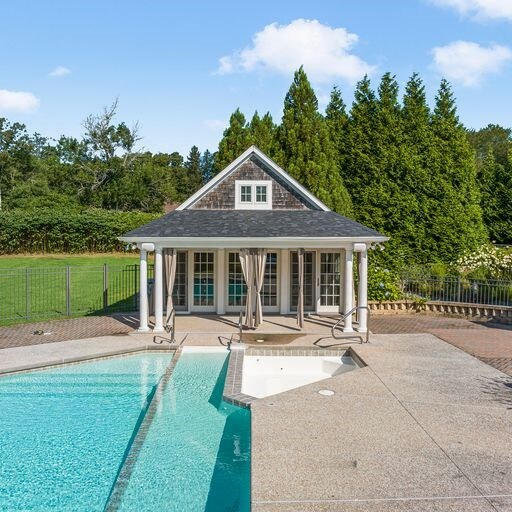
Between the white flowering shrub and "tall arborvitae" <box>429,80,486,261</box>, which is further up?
"tall arborvitae" <box>429,80,486,261</box>

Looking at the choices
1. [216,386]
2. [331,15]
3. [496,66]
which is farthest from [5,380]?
[496,66]

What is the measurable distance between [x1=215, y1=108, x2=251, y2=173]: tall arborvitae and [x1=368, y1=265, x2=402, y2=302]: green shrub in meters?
13.0

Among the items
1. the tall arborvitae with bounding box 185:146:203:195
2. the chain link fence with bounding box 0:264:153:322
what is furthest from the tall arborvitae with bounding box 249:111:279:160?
the tall arborvitae with bounding box 185:146:203:195

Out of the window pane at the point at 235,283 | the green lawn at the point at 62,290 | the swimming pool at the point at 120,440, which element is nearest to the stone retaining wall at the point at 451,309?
the window pane at the point at 235,283

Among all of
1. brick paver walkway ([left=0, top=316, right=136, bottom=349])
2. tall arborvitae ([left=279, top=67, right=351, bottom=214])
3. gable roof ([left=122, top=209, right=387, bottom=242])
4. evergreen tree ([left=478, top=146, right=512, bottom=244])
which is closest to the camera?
brick paver walkway ([left=0, top=316, right=136, bottom=349])

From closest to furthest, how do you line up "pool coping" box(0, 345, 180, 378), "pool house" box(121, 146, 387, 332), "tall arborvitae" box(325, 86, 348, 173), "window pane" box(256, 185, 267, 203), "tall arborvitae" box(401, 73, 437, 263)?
"pool coping" box(0, 345, 180, 378) < "pool house" box(121, 146, 387, 332) < "window pane" box(256, 185, 267, 203) < "tall arborvitae" box(401, 73, 437, 263) < "tall arborvitae" box(325, 86, 348, 173)

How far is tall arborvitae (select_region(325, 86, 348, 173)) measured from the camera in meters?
27.5

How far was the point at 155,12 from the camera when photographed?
614 inches

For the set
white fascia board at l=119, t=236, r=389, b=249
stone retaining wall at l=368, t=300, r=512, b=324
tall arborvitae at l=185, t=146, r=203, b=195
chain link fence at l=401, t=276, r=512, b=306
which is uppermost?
tall arborvitae at l=185, t=146, r=203, b=195

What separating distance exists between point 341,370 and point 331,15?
10839mm

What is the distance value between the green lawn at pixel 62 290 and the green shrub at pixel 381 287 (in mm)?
9168

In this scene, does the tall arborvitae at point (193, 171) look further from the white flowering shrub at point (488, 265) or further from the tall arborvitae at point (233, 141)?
the white flowering shrub at point (488, 265)

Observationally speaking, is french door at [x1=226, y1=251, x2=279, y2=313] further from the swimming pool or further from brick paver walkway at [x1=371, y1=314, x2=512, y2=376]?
the swimming pool

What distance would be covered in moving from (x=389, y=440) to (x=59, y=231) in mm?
35412
